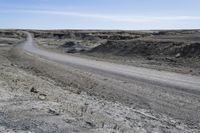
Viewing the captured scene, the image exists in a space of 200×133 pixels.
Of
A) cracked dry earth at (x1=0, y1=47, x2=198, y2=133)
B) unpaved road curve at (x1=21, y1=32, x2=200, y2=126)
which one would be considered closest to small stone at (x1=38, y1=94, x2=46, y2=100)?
cracked dry earth at (x1=0, y1=47, x2=198, y2=133)

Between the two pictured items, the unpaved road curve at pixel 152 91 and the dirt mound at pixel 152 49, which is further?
the dirt mound at pixel 152 49

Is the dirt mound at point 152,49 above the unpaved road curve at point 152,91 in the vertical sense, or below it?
below

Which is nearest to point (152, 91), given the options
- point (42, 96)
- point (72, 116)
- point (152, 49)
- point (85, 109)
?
point (42, 96)

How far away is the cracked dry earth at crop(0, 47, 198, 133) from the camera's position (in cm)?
936

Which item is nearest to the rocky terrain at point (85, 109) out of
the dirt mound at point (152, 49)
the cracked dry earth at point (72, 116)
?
the cracked dry earth at point (72, 116)

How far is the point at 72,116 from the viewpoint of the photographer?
412 inches

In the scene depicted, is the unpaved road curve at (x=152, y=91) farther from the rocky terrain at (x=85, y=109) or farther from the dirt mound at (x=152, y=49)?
the dirt mound at (x=152, y=49)

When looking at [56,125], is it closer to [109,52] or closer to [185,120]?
[185,120]

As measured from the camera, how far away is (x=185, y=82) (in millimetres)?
18281

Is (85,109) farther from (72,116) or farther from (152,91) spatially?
(152,91)

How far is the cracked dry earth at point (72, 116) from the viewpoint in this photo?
30.7ft

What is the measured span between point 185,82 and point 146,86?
218 centimetres

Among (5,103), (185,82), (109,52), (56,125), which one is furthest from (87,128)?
(109,52)

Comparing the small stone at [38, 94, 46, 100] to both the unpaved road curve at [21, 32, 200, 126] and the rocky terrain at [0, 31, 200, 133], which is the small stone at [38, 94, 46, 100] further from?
the unpaved road curve at [21, 32, 200, 126]
